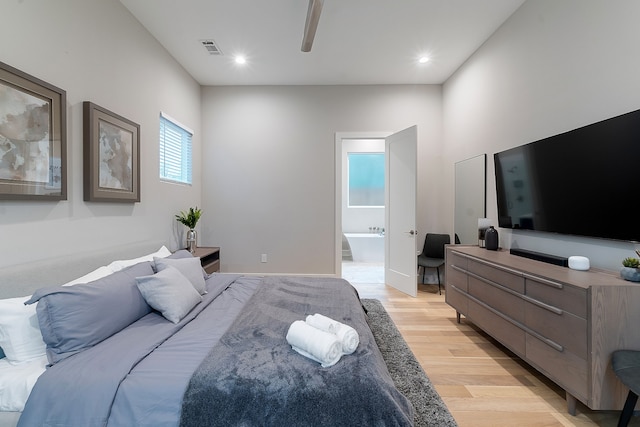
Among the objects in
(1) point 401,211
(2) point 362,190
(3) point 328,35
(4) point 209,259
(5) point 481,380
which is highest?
(3) point 328,35

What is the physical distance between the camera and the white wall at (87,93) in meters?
1.65

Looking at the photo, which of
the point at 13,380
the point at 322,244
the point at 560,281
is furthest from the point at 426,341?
the point at 13,380

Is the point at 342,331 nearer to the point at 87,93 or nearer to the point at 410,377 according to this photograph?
the point at 410,377

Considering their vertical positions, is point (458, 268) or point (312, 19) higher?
point (312, 19)

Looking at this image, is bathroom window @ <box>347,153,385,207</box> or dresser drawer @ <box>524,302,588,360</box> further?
bathroom window @ <box>347,153,385,207</box>

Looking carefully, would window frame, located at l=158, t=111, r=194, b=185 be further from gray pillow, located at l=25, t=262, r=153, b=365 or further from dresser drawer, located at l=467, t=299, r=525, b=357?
dresser drawer, located at l=467, t=299, r=525, b=357

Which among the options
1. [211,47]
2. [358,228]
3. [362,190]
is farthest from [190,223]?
[362,190]

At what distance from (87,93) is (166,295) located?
172 centimetres

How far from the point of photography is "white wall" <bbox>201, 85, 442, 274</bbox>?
4.19 meters

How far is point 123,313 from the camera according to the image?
1.58m

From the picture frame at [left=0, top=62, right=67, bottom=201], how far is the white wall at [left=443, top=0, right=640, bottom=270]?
3627 mm

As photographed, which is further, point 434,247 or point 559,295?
point 434,247

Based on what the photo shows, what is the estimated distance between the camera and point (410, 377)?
1.97 m

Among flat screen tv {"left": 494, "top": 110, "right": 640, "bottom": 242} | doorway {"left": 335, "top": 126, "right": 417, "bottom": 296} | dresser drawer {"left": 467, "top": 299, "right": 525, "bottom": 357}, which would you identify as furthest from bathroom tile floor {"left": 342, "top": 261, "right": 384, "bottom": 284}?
flat screen tv {"left": 494, "top": 110, "right": 640, "bottom": 242}
